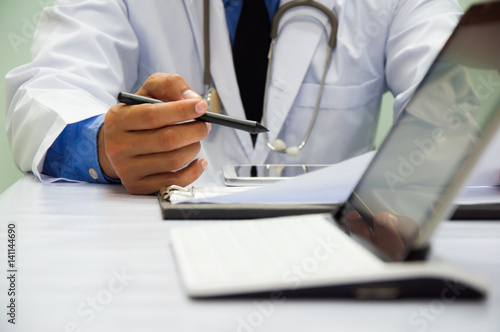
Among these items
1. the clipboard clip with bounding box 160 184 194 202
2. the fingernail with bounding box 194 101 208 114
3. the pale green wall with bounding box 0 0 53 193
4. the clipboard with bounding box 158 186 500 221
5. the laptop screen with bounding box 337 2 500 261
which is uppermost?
the laptop screen with bounding box 337 2 500 261

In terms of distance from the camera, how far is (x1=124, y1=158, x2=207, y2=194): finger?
1.81 ft

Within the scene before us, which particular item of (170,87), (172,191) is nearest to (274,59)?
(170,87)

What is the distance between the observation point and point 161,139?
534 millimetres

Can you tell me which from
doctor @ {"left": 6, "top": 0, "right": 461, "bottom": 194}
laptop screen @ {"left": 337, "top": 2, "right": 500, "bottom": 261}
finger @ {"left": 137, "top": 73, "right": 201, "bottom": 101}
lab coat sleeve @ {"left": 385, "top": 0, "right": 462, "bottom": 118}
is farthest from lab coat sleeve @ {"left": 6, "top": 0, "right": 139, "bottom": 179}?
lab coat sleeve @ {"left": 385, "top": 0, "right": 462, "bottom": 118}

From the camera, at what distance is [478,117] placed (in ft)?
0.87

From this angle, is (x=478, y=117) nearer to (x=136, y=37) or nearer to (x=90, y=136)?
(x=90, y=136)

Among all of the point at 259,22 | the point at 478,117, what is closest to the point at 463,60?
the point at 478,117

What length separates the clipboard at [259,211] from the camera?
0.42 meters

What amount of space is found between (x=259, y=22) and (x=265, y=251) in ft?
2.56

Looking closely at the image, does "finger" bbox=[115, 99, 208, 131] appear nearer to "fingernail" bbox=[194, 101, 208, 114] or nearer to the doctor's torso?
"fingernail" bbox=[194, 101, 208, 114]

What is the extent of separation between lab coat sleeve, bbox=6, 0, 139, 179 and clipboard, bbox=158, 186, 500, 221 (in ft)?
0.94

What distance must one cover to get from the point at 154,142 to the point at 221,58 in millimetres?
452

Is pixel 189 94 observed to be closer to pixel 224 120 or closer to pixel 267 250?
pixel 224 120

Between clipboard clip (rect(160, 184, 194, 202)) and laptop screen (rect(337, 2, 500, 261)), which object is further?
clipboard clip (rect(160, 184, 194, 202))
